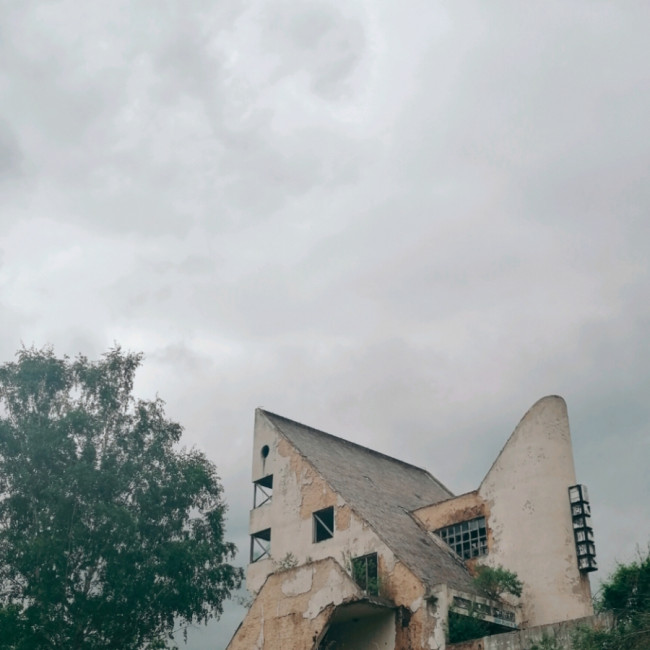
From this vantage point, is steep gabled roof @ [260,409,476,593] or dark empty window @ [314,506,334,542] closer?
steep gabled roof @ [260,409,476,593]

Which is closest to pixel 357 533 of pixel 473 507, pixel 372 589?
pixel 372 589

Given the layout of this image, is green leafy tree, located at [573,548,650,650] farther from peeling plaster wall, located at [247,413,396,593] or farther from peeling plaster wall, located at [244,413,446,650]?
peeling plaster wall, located at [247,413,396,593]

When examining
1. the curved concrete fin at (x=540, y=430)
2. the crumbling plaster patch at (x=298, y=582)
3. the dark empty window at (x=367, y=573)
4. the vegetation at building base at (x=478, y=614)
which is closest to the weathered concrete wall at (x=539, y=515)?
the curved concrete fin at (x=540, y=430)

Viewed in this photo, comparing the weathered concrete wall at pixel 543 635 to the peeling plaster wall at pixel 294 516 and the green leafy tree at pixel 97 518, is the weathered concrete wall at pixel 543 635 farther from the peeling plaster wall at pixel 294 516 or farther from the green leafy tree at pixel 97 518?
the green leafy tree at pixel 97 518

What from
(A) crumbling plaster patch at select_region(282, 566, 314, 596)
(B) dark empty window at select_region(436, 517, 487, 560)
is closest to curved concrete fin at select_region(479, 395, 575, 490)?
(B) dark empty window at select_region(436, 517, 487, 560)

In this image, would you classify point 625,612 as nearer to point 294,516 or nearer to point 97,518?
point 294,516

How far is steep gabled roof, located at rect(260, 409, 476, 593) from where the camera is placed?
25.3 metres

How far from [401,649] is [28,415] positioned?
60.5ft

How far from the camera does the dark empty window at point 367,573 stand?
24.6 metres

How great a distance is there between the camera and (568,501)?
2430 centimetres

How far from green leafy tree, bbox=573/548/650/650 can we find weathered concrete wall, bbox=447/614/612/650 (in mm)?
190

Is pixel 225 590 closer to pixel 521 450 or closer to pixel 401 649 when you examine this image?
pixel 401 649

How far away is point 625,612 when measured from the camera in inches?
734

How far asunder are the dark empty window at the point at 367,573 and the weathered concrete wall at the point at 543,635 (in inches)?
191
